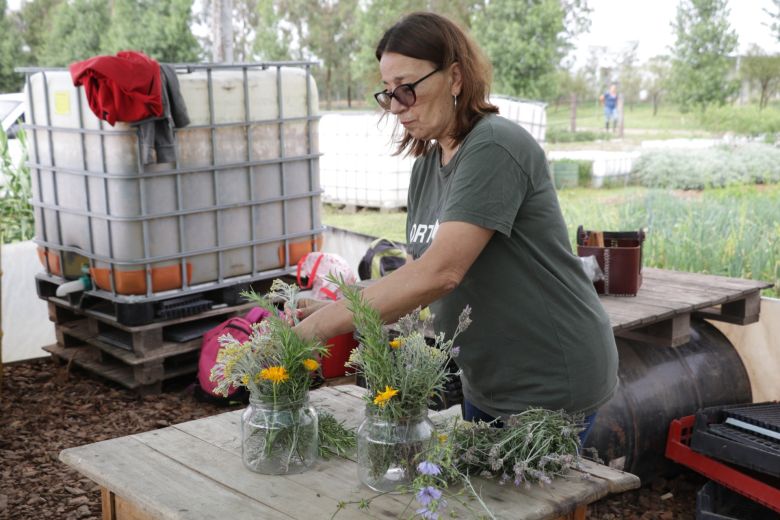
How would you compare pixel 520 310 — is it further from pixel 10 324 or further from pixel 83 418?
pixel 10 324

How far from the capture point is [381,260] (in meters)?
5.06

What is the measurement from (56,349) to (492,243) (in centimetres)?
417

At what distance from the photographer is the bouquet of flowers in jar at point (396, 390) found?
5.49 ft

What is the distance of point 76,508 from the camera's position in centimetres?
369

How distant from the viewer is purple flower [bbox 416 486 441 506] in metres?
1.48

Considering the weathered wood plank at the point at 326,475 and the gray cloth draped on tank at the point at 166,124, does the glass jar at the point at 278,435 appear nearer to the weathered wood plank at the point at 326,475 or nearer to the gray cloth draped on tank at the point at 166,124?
the weathered wood plank at the point at 326,475

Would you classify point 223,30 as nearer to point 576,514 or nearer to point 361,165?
point 361,165

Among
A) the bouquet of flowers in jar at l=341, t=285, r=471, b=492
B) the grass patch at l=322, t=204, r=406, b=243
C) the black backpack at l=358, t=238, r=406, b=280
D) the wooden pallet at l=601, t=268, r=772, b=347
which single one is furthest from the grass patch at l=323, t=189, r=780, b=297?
the bouquet of flowers in jar at l=341, t=285, r=471, b=492

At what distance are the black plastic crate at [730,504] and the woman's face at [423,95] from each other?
7.23 feet

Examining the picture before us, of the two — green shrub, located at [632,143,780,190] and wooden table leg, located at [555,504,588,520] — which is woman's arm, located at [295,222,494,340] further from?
green shrub, located at [632,143,780,190]

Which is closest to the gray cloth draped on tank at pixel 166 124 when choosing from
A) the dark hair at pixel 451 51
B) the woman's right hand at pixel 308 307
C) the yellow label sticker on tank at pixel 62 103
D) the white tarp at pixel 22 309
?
the yellow label sticker on tank at pixel 62 103

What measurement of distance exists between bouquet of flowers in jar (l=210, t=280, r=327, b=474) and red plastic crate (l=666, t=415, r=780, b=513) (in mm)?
2260

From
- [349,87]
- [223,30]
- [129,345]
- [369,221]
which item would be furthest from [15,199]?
[349,87]

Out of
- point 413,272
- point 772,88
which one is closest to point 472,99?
point 413,272
